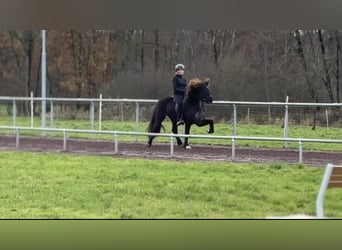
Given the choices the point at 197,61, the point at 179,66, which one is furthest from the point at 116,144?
the point at 197,61

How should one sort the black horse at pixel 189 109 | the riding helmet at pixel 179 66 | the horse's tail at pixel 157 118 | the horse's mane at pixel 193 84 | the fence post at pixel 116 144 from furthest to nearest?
the fence post at pixel 116 144, the horse's tail at pixel 157 118, the black horse at pixel 189 109, the horse's mane at pixel 193 84, the riding helmet at pixel 179 66

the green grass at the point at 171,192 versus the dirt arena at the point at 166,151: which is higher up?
the dirt arena at the point at 166,151

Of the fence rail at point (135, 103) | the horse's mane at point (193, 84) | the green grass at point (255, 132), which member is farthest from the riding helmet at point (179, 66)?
the green grass at point (255, 132)

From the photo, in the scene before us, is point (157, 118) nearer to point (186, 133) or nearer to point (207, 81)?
point (186, 133)

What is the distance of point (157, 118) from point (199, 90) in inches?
23.4

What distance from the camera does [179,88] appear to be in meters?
6.01

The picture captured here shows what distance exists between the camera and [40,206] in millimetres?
4895

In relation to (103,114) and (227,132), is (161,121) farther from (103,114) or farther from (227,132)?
(227,132)

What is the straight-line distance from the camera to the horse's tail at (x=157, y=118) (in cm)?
614

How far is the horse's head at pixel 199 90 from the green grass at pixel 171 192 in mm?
656

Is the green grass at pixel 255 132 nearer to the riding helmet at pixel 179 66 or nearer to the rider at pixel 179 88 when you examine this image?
the rider at pixel 179 88

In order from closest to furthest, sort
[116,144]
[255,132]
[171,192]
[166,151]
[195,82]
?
[171,192], [255,132], [195,82], [166,151], [116,144]

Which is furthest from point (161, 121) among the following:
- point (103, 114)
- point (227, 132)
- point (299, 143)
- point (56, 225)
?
point (56, 225)

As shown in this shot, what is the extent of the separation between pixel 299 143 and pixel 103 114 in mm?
1940
